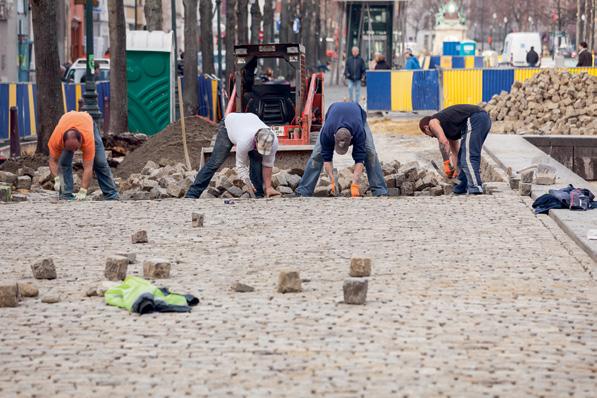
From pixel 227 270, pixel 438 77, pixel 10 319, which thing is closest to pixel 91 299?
pixel 10 319

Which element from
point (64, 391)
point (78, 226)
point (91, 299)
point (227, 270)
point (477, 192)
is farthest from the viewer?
point (477, 192)

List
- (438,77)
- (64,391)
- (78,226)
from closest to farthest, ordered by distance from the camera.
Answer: (64,391)
(78,226)
(438,77)

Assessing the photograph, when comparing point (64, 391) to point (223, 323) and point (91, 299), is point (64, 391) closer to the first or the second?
point (223, 323)

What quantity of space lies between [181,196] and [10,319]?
370 inches

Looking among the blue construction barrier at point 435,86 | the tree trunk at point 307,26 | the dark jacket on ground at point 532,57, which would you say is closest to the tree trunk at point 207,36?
the blue construction barrier at point 435,86

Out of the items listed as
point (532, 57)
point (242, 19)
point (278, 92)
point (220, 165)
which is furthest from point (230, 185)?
point (532, 57)

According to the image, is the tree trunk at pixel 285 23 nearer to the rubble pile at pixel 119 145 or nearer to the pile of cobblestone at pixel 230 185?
the rubble pile at pixel 119 145

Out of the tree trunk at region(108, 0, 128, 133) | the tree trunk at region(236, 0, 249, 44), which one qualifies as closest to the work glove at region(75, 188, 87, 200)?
the tree trunk at region(108, 0, 128, 133)

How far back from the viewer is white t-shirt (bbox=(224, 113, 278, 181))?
1609 cm

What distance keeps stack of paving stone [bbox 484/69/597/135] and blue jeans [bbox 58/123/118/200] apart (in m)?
14.4

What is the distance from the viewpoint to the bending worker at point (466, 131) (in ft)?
56.0

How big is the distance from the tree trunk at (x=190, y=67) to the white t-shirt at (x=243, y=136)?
2082cm

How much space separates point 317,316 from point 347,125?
805cm

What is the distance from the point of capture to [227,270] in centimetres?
1094
